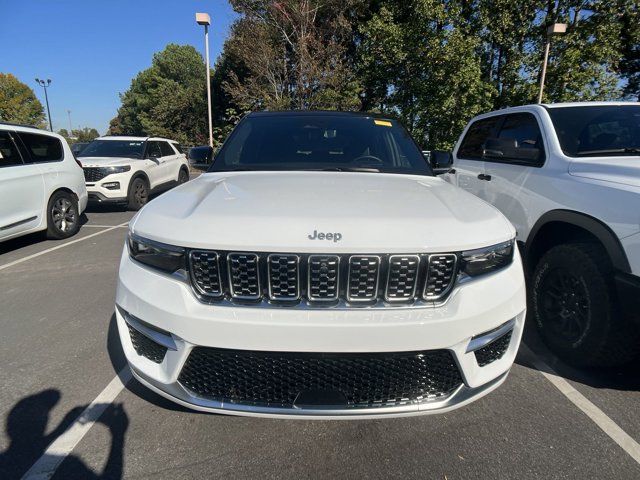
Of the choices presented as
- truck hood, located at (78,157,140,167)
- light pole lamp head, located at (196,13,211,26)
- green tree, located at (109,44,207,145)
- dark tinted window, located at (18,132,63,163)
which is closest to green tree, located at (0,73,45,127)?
green tree, located at (109,44,207,145)

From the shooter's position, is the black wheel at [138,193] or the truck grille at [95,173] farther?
the black wheel at [138,193]

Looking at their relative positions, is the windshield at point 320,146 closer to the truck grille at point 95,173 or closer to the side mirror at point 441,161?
the side mirror at point 441,161

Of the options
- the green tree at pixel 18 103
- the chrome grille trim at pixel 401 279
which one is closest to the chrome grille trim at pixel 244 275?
the chrome grille trim at pixel 401 279

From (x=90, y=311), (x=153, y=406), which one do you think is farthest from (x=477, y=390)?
(x=90, y=311)

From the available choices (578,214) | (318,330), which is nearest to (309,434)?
(318,330)

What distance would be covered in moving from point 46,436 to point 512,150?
4.12 m

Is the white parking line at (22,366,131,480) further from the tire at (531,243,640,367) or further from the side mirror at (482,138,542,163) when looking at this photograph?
the side mirror at (482,138,542,163)

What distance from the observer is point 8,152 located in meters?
5.82

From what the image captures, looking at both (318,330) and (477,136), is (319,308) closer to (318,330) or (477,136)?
(318,330)

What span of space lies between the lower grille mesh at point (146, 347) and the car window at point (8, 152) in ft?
17.6

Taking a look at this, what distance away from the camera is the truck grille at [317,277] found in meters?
1.72

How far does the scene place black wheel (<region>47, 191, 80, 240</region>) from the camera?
21.5 ft

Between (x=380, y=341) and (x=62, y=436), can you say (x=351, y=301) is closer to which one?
(x=380, y=341)

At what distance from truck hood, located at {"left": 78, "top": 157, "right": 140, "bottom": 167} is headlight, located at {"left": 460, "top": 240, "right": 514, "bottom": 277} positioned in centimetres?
938
